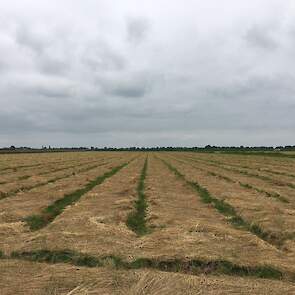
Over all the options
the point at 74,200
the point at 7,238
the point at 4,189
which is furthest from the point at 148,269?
the point at 4,189

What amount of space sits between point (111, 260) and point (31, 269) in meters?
1.85

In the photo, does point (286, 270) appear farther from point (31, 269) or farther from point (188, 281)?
point (31, 269)

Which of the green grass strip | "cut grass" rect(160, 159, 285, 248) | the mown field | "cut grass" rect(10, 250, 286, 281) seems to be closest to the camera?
the mown field

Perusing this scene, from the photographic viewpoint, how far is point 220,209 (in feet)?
61.0

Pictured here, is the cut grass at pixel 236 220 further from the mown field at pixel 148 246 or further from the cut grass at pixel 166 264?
the cut grass at pixel 166 264

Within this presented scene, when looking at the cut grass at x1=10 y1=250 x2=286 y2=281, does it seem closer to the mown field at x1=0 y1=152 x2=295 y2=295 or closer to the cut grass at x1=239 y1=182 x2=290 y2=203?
the mown field at x1=0 y1=152 x2=295 y2=295

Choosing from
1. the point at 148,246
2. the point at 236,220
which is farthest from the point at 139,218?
the point at 148,246

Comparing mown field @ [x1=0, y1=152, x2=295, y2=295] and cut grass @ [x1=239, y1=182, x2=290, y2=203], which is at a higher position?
cut grass @ [x1=239, y1=182, x2=290, y2=203]

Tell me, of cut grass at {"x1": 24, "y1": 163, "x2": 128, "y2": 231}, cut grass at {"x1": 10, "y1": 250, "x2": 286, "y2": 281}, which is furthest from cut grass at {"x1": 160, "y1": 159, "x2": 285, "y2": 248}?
cut grass at {"x1": 24, "y1": 163, "x2": 128, "y2": 231}

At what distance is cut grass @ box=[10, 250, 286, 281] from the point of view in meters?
9.38

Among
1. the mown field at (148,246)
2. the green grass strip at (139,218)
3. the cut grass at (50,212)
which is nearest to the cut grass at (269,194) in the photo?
the mown field at (148,246)

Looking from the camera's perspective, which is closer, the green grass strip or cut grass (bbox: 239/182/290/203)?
the green grass strip

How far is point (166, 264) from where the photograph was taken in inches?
393

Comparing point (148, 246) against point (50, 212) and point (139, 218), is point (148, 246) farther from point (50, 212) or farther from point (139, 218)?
point (50, 212)
